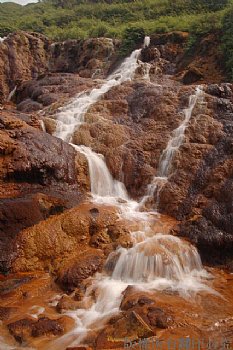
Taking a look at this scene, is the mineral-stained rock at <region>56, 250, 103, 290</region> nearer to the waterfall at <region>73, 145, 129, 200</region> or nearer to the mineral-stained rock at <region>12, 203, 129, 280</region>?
the mineral-stained rock at <region>12, 203, 129, 280</region>

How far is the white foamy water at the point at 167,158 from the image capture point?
13.5 meters

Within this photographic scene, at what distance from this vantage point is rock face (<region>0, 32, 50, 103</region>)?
96.3 ft

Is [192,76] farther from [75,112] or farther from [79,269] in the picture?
[79,269]

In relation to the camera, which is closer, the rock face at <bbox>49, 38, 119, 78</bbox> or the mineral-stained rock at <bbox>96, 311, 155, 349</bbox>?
the mineral-stained rock at <bbox>96, 311, 155, 349</bbox>

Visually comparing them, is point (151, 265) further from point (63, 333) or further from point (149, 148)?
point (149, 148)

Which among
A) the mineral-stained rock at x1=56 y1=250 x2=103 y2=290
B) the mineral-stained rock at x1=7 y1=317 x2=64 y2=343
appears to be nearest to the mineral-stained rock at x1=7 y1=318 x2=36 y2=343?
the mineral-stained rock at x1=7 y1=317 x2=64 y2=343

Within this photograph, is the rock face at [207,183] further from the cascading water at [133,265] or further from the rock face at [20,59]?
the rock face at [20,59]

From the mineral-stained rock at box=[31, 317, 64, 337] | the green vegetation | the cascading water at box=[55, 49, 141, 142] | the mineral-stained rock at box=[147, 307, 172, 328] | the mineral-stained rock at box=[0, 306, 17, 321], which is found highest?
the green vegetation

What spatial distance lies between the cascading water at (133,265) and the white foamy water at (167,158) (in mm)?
41

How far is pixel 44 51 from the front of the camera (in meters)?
32.7

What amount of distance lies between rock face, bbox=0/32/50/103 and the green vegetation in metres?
6.36

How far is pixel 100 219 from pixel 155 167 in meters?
3.73

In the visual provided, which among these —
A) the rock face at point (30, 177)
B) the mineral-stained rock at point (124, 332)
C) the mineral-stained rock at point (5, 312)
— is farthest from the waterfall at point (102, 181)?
the mineral-stained rock at point (124, 332)

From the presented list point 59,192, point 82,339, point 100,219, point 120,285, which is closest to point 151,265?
point 120,285
